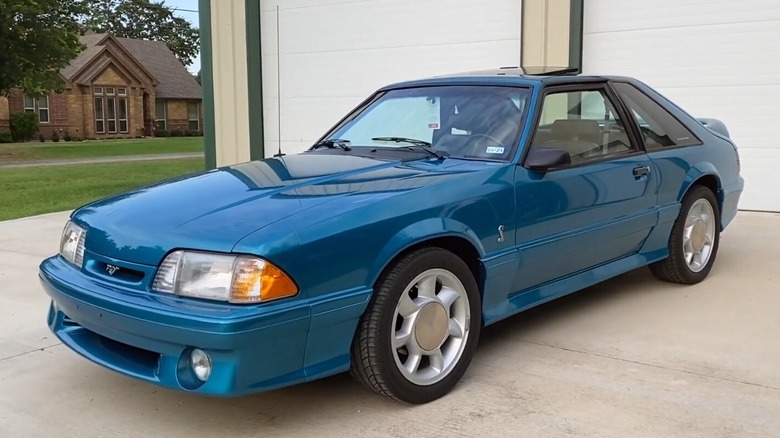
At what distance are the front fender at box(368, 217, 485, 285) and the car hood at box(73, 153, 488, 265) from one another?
0.64 feet

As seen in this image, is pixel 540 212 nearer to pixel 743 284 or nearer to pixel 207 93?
pixel 743 284

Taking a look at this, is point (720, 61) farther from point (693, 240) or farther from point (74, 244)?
point (74, 244)

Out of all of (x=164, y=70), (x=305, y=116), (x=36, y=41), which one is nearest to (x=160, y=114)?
(x=164, y=70)

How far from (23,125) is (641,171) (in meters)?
36.1

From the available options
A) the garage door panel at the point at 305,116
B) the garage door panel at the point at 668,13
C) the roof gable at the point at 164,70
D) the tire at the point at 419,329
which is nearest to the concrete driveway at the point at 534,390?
the tire at the point at 419,329

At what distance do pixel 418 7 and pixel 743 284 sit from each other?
21.8 ft

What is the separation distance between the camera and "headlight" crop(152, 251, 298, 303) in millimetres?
2814

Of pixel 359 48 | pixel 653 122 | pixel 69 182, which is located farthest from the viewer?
pixel 69 182

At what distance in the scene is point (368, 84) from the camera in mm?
11211

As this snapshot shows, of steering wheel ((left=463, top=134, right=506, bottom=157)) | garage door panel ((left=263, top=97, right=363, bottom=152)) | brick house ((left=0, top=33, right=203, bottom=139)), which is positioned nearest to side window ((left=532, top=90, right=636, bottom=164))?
steering wheel ((left=463, top=134, right=506, bottom=157))

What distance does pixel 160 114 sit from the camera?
147ft

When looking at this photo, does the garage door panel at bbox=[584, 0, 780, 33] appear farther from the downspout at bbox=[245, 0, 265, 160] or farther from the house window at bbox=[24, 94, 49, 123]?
the house window at bbox=[24, 94, 49, 123]

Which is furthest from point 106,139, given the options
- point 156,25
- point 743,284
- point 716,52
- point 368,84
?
point 743,284

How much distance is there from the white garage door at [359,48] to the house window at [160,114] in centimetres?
3407
